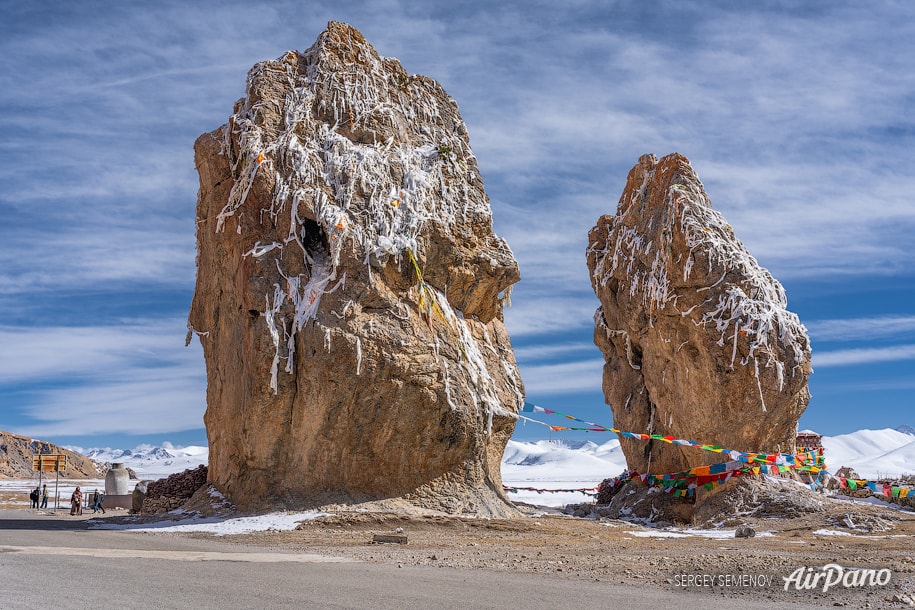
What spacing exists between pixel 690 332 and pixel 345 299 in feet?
35.0

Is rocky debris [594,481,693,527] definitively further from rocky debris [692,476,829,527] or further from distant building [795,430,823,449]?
distant building [795,430,823,449]

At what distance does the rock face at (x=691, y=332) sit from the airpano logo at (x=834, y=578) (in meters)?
12.7

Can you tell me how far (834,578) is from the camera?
9.73 m

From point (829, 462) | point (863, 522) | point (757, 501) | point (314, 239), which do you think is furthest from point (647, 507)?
point (829, 462)

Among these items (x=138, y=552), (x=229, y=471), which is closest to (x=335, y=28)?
(x=229, y=471)

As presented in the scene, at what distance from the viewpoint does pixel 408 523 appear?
639 inches

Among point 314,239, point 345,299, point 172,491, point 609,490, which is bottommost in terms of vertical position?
point 609,490

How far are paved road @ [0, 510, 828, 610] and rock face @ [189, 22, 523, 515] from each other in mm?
5793

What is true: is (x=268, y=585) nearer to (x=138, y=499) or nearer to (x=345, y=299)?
(x=345, y=299)

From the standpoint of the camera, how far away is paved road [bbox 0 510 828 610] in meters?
7.38

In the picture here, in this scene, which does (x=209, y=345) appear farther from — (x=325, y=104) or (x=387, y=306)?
(x=325, y=104)

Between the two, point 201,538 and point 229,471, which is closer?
point 201,538

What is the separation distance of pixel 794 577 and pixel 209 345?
13.9 metres

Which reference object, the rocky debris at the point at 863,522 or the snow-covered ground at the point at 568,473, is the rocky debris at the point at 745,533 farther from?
the snow-covered ground at the point at 568,473
